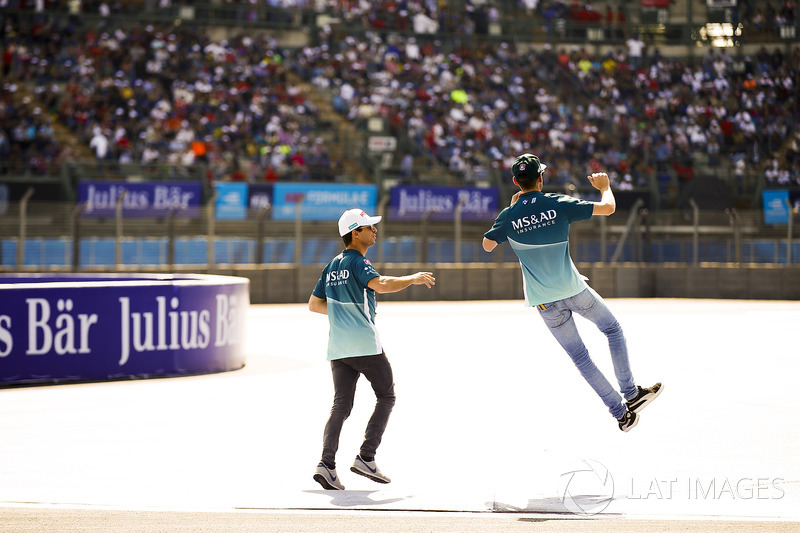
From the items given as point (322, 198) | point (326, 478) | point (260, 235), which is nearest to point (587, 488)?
point (326, 478)

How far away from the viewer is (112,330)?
425 inches

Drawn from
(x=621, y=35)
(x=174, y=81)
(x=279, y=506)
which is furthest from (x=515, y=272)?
(x=279, y=506)

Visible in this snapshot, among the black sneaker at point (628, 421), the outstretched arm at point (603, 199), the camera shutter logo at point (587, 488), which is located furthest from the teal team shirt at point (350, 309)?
the black sneaker at point (628, 421)

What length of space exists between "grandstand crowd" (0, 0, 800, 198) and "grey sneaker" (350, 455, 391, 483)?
2217 cm

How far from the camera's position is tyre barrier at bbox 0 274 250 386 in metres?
10.4

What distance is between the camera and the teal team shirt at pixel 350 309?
5.93 m

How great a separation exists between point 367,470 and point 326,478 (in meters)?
0.23

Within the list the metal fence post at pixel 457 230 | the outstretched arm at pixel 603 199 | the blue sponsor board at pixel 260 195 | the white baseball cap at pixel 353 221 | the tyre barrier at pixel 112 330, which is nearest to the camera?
the white baseball cap at pixel 353 221

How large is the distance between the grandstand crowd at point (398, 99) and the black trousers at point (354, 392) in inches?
866

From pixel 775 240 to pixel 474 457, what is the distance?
22.0 metres

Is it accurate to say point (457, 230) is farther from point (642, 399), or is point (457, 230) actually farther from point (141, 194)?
point (642, 399)

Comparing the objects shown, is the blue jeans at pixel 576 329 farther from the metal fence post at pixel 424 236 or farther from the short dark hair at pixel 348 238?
the metal fence post at pixel 424 236

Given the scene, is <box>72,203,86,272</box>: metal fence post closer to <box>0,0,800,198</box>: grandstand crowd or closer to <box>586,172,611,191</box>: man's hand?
<box>0,0,800,198</box>: grandstand crowd

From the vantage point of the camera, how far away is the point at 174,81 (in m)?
31.5
